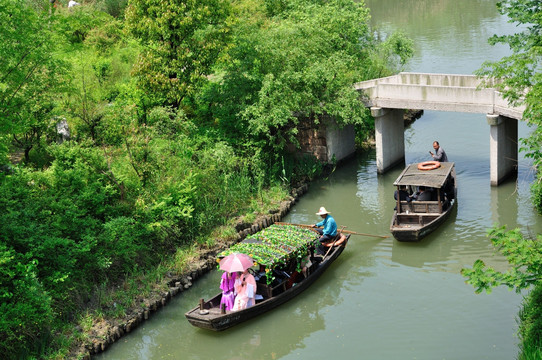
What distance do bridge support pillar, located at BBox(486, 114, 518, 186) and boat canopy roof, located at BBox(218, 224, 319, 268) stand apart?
31.9 ft

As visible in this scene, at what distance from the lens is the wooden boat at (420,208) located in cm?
2350

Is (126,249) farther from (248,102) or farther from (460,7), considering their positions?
(460,7)

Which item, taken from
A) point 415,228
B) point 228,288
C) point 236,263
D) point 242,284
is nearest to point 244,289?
point 242,284

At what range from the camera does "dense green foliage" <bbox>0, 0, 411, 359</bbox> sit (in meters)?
18.8

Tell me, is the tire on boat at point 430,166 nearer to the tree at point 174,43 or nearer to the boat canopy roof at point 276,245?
the boat canopy roof at point 276,245

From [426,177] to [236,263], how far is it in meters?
9.16

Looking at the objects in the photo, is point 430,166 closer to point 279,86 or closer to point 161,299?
point 279,86

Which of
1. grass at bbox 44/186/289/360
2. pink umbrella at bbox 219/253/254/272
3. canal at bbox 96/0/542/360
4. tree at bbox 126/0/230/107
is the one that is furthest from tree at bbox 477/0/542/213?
tree at bbox 126/0/230/107

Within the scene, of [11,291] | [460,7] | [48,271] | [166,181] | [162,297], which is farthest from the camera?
[460,7]

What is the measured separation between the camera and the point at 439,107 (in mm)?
28219

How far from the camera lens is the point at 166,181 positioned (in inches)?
938

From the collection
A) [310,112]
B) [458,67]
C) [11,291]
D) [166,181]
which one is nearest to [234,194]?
[166,181]

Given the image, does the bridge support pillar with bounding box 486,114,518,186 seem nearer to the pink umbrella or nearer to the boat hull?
the boat hull

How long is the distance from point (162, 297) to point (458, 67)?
28.3m
